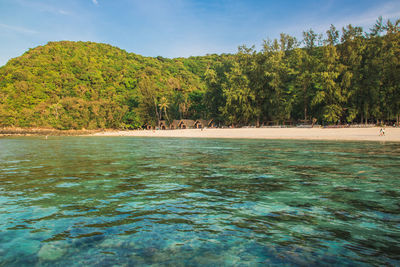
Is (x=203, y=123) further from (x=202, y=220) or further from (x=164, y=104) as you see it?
(x=202, y=220)

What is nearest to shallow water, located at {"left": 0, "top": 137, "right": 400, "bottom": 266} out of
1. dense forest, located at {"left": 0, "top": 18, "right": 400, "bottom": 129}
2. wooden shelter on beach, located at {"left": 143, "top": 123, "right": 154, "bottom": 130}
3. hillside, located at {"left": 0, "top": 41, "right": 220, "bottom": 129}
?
dense forest, located at {"left": 0, "top": 18, "right": 400, "bottom": 129}

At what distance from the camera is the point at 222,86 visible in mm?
56188

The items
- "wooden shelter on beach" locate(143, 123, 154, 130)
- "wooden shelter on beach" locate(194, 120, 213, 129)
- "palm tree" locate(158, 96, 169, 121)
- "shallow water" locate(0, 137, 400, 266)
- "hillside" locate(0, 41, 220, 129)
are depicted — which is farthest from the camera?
"wooden shelter on beach" locate(143, 123, 154, 130)

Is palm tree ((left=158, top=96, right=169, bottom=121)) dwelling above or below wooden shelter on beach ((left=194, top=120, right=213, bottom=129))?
above

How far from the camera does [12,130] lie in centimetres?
6053

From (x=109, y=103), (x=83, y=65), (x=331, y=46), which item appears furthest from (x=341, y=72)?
(x=83, y=65)

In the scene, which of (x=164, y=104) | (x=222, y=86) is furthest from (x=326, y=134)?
(x=164, y=104)

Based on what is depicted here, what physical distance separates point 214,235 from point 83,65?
9722cm

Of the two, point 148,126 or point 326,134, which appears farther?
point 148,126

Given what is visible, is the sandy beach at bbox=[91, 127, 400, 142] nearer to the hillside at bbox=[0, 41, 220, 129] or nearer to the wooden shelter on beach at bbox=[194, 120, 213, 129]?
the wooden shelter on beach at bbox=[194, 120, 213, 129]

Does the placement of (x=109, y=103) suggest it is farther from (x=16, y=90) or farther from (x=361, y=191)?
(x=361, y=191)

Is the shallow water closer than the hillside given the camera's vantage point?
Yes

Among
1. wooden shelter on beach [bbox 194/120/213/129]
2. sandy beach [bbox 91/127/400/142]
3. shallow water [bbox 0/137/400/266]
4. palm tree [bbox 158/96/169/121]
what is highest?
palm tree [bbox 158/96/169/121]

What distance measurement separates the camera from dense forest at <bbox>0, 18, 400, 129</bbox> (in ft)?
135
